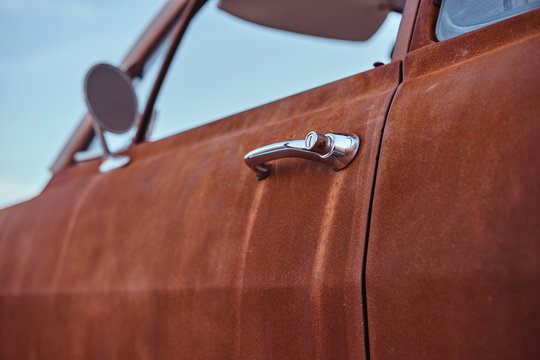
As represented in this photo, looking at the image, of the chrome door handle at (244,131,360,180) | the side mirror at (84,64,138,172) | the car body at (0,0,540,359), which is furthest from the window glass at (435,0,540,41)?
the side mirror at (84,64,138,172)

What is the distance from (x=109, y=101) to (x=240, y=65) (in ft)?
1.90

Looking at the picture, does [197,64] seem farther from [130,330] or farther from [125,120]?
[130,330]

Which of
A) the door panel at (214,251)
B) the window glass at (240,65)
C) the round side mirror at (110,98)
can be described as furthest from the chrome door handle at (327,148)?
the round side mirror at (110,98)

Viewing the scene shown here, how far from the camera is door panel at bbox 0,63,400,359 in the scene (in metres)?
0.98

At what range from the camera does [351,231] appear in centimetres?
94

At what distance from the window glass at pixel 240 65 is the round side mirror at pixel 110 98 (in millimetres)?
124

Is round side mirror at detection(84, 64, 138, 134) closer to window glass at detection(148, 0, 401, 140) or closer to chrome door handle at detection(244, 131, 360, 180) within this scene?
window glass at detection(148, 0, 401, 140)

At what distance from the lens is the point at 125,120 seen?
215 centimetres

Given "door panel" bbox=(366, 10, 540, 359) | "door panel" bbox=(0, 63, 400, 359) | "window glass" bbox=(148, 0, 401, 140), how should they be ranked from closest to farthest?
"door panel" bbox=(366, 10, 540, 359) < "door panel" bbox=(0, 63, 400, 359) < "window glass" bbox=(148, 0, 401, 140)

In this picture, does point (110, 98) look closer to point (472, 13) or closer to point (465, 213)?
point (472, 13)

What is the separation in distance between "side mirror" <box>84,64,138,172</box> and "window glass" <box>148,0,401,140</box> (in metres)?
0.13

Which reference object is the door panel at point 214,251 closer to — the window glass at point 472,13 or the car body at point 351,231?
the car body at point 351,231

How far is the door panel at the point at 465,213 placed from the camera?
2.32 ft

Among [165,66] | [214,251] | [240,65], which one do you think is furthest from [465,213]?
[165,66]
